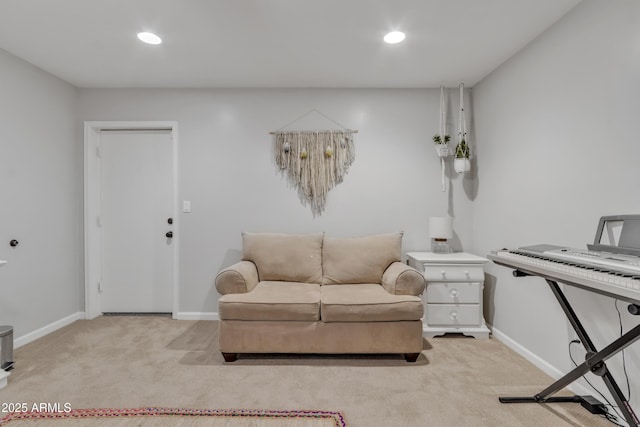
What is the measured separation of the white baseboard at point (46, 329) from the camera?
107 inches

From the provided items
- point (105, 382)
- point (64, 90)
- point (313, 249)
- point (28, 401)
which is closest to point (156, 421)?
point (105, 382)

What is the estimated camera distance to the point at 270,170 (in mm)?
3447

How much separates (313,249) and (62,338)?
2.33 m

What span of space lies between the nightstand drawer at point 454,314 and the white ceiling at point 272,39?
6.99 ft

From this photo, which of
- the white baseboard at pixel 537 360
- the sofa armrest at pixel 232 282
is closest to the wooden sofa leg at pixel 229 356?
the sofa armrest at pixel 232 282

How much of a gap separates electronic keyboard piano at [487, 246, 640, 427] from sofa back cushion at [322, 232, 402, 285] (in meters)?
1.19

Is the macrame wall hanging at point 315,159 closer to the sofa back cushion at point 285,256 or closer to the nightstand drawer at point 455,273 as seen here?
the sofa back cushion at point 285,256

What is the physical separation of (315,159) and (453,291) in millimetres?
1819

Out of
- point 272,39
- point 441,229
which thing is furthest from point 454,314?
point 272,39

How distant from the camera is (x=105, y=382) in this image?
7.06 feet

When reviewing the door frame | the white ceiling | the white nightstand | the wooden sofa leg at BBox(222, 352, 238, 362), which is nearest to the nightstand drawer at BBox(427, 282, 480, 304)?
the white nightstand

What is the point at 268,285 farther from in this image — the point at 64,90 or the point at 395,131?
the point at 64,90

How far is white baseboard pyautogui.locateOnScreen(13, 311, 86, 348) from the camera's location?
271cm

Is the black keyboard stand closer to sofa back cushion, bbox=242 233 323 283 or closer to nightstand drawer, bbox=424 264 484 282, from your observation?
nightstand drawer, bbox=424 264 484 282
